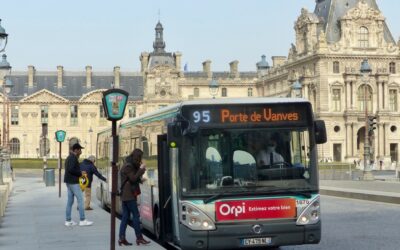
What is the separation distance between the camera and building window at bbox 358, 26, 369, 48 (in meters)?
80.1

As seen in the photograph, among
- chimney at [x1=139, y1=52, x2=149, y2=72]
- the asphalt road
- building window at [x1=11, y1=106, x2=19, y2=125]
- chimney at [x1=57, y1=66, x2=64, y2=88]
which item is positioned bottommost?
the asphalt road

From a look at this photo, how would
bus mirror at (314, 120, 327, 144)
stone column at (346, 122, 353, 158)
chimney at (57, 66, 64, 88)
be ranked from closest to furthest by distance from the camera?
1. bus mirror at (314, 120, 327, 144)
2. stone column at (346, 122, 353, 158)
3. chimney at (57, 66, 64, 88)

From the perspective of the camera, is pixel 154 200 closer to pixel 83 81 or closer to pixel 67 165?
pixel 67 165

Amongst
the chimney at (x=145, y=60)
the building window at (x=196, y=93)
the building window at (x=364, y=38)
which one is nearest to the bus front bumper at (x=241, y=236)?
the building window at (x=364, y=38)

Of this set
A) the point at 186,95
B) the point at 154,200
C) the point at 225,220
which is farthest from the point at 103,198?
the point at 186,95

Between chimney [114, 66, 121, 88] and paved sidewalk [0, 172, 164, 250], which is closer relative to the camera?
paved sidewalk [0, 172, 164, 250]

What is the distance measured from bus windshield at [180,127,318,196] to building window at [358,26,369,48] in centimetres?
7185

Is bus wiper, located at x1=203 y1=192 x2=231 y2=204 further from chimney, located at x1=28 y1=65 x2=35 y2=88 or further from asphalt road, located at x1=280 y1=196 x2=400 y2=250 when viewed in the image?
chimney, located at x1=28 y1=65 x2=35 y2=88

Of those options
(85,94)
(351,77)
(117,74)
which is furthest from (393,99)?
(85,94)

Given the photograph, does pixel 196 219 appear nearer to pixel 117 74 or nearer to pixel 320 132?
pixel 320 132

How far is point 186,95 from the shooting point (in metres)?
108

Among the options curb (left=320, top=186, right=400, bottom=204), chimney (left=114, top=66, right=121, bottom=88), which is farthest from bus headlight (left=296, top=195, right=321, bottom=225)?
chimney (left=114, top=66, right=121, bottom=88)

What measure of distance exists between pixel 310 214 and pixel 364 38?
238 ft

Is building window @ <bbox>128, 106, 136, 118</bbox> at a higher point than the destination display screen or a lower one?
higher
